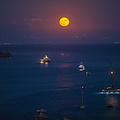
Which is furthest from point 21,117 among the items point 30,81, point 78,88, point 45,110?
point 30,81

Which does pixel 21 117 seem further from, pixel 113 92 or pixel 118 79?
pixel 118 79

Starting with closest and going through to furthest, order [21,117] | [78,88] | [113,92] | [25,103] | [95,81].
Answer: [21,117] < [25,103] < [113,92] < [78,88] < [95,81]

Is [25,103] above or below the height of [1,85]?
below

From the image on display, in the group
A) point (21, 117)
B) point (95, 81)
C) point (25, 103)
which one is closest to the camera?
point (21, 117)

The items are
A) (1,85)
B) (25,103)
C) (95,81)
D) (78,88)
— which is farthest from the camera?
(95,81)

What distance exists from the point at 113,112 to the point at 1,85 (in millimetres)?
32610

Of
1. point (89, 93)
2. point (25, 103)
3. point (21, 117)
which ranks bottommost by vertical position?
point (21, 117)

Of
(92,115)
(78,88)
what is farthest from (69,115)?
(78,88)

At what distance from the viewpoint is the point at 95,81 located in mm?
70875

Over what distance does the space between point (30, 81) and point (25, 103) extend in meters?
24.2

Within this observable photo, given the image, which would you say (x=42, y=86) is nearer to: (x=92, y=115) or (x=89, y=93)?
(x=89, y=93)

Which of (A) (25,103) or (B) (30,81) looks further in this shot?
(B) (30,81)

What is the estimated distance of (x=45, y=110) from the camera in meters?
42.8

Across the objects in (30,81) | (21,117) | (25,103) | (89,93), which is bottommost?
(21,117)
